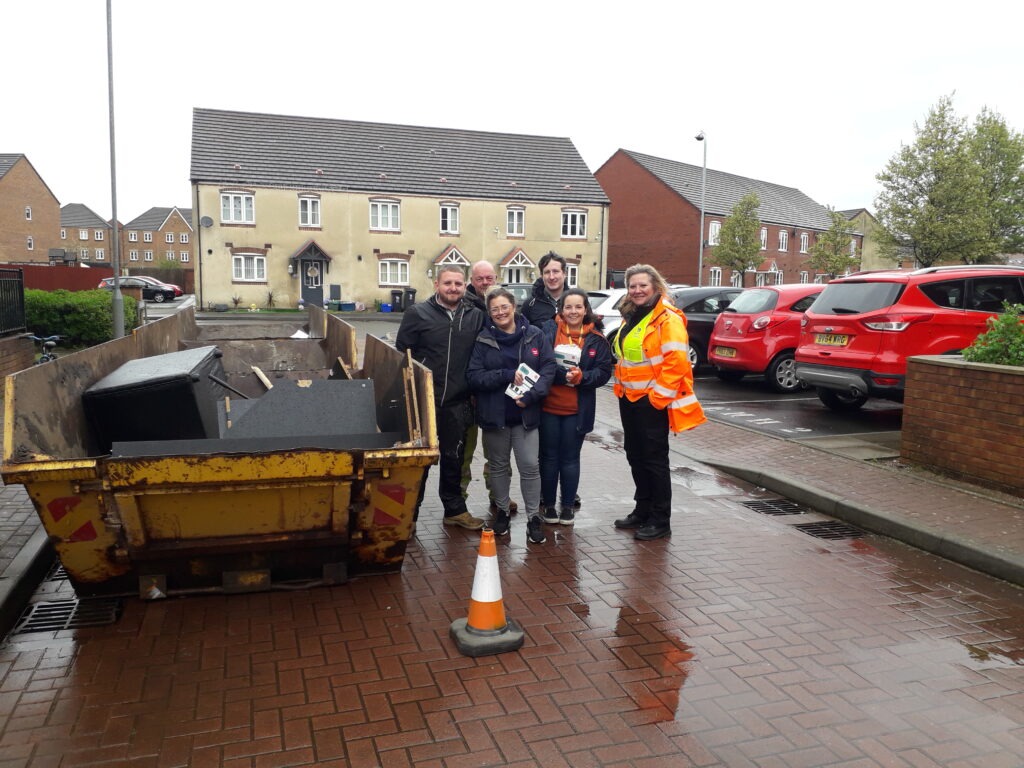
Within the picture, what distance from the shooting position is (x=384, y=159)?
1496 inches

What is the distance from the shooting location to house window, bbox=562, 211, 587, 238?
3903cm

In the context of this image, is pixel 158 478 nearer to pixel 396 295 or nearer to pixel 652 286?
pixel 652 286

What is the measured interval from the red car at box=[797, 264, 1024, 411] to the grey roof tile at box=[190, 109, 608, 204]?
29.8 meters

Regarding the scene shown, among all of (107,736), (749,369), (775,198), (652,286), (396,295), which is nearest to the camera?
(107,736)

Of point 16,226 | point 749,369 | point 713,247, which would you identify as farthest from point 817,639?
point 16,226

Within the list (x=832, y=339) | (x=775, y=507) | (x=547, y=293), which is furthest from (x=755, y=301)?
(x=547, y=293)

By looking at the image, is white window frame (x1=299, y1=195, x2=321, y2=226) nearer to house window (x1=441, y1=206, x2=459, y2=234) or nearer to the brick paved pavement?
house window (x1=441, y1=206, x2=459, y2=234)

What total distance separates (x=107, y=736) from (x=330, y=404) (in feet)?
6.96

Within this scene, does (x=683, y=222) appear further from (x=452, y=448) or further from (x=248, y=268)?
(x=452, y=448)

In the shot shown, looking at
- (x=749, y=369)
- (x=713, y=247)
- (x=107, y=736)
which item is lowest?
(x=107, y=736)

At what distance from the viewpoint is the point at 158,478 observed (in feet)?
11.9

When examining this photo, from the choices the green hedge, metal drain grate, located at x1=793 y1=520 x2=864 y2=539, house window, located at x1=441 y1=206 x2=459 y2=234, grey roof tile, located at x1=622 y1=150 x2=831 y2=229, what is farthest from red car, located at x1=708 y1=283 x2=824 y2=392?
grey roof tile, located at x1=622 y1=150 x2=831 y2=229

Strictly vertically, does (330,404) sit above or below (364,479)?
above

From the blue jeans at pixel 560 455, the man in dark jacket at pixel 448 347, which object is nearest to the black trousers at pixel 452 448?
the man in dark jacket at pixel 448 347
